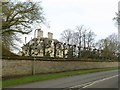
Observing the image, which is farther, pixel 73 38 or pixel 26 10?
pixel 73 38

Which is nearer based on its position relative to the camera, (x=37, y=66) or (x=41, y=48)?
(x=37, y=66)

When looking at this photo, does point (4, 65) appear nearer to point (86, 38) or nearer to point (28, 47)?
point (28, 47)

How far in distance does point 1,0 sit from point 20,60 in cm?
768

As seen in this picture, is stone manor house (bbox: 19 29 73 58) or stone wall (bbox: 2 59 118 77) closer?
stone wall (bbox: 2 59 118 77)

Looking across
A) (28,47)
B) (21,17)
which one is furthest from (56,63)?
(21,17)

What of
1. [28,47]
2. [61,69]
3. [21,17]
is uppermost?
[21,17]

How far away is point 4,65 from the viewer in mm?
31547

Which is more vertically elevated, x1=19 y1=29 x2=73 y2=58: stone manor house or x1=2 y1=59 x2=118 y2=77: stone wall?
x1=19 y1=29 x2=73 y2=58: stone manor house

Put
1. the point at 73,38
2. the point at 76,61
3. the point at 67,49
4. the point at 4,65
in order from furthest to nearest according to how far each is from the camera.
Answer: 1. the point at 73,38
2. the point at 67,49
3. the point at 76,61
4. the point at 4,65

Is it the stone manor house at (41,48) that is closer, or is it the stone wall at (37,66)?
the stone wall at (37,66)

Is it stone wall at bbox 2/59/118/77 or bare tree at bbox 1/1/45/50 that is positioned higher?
bare tree at bbox 1/1/45/50

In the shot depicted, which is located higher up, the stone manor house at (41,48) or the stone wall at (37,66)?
the stone manor house at (41,48)

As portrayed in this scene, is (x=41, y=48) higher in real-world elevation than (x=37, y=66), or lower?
higher

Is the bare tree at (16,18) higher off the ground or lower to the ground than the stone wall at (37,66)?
higher
